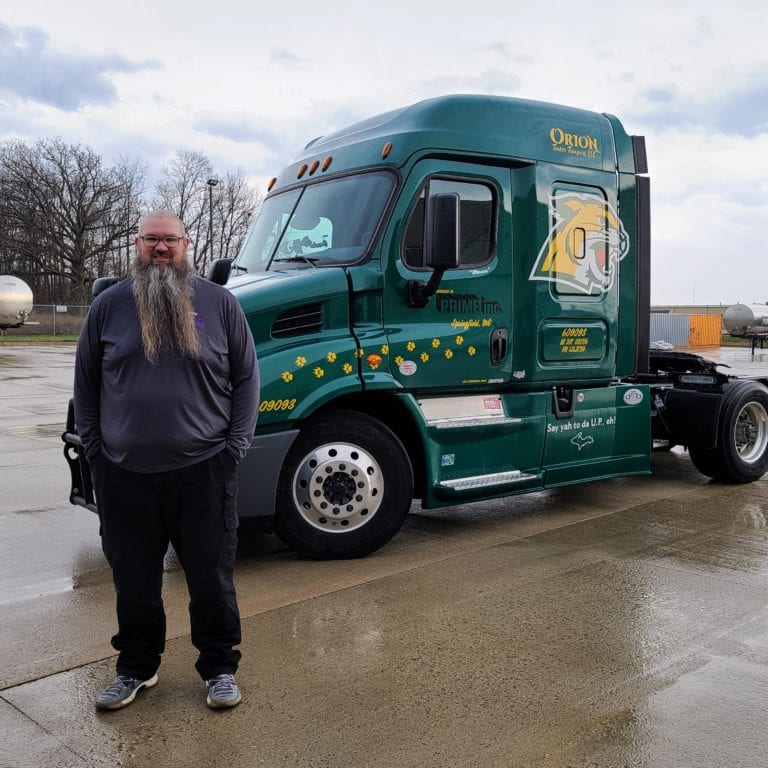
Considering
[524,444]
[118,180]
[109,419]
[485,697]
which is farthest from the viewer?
[118,180]

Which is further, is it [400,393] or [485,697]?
[400,393]

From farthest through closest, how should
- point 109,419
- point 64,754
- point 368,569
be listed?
point 368,569
point 109,419
point 64,754

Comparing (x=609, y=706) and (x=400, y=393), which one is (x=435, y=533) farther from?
(x=609, y=706)

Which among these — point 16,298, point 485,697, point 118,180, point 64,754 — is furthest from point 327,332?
point 118,180

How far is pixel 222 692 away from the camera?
134 inches

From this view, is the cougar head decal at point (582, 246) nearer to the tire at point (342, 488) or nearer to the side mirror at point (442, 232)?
the side mirror at point (442, 232)

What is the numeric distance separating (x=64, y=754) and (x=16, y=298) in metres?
38.4

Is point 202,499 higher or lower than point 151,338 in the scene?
lower

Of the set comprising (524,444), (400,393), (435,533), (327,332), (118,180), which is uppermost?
(118,180)

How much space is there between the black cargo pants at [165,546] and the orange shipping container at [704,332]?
42.2 metres

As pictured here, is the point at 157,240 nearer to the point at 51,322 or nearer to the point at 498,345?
the point at 498,345

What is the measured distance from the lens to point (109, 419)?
3.32 metres

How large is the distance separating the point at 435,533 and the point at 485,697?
2.81 metres

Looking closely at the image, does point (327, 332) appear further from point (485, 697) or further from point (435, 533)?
point (485, 697)
